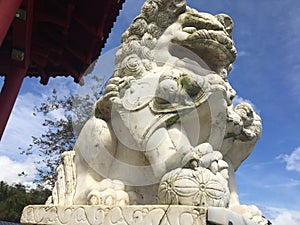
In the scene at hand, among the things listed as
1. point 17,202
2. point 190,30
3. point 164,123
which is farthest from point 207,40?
point 17,202

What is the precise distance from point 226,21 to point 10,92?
361 centimetres

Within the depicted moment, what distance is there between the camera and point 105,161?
4.46 ft

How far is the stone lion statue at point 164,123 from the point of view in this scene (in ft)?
3.93

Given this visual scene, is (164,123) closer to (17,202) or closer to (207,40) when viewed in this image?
(207,40)

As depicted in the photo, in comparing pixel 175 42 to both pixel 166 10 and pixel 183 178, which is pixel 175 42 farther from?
pixel 183 178

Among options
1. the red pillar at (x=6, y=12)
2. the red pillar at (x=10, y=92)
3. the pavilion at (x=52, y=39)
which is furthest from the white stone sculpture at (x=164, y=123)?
the red pillar at (x=10, y=92)

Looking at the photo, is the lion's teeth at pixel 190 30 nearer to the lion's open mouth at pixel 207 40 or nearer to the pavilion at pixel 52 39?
the lion's open mouth at pixel 207 40

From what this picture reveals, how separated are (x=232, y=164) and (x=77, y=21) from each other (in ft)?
13.3

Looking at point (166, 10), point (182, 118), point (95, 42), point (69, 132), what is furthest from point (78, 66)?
point (182, 118)

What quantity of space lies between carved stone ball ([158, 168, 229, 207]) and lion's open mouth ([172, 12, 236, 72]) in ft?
2.08

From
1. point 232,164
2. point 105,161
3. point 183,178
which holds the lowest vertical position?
point 183,178

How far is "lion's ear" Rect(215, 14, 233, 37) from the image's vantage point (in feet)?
5.40

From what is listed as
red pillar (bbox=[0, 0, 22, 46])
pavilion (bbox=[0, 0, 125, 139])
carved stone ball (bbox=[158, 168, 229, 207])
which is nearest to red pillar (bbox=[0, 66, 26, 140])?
pavilion (bbox=[0, 0, 125, 139])

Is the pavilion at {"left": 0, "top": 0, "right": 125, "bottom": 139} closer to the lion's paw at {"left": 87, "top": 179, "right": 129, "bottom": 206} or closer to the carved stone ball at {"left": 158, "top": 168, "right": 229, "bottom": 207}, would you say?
the lion's paw at {"left": 87, "top": 179, "right": 129, "bottom": 206}
